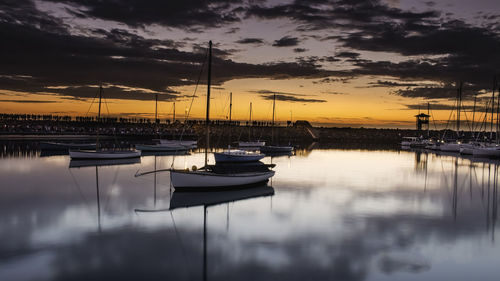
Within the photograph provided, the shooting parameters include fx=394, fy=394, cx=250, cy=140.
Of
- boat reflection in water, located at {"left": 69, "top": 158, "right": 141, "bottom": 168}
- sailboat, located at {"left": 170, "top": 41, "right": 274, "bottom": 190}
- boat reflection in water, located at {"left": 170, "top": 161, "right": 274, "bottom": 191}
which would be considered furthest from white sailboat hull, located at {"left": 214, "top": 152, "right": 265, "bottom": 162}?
sailboat, located at {"left": 170, "top": 41, "right": 274, "bottom": 190}

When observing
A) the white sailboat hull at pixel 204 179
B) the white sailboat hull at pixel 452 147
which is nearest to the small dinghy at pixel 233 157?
the white sailboat hull at pixel 204 179

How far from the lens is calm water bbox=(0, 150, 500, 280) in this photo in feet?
32.9

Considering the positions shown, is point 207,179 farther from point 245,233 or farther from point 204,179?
point 245,233

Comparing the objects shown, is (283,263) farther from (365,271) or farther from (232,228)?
(232,228)

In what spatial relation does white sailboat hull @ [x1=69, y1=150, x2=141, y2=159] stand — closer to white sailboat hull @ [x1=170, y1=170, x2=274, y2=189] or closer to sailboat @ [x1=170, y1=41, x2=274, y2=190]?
sailboat @ [x1=170, y1=41, x2=274, y2=190]

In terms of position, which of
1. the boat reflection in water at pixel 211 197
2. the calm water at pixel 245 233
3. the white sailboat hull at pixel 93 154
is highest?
the white sailboat hull at pixel 93 154

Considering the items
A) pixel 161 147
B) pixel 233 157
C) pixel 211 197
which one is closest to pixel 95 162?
pixel 233 157

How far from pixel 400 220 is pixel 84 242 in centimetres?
1180

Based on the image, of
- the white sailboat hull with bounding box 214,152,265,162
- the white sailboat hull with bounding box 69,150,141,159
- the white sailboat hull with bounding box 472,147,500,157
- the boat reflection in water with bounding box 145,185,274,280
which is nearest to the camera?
the boat reflection in water with bounding box 145,185,274,280

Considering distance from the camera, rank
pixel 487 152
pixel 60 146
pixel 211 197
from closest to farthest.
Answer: pixel 211 197, pixel 487 152, pixel 60 146

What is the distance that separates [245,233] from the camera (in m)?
13.4

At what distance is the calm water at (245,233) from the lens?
32.9 ft

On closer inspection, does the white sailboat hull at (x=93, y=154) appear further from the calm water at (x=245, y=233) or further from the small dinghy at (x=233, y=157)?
the calm water at (x=245, y=233)

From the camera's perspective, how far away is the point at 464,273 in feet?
33.3
